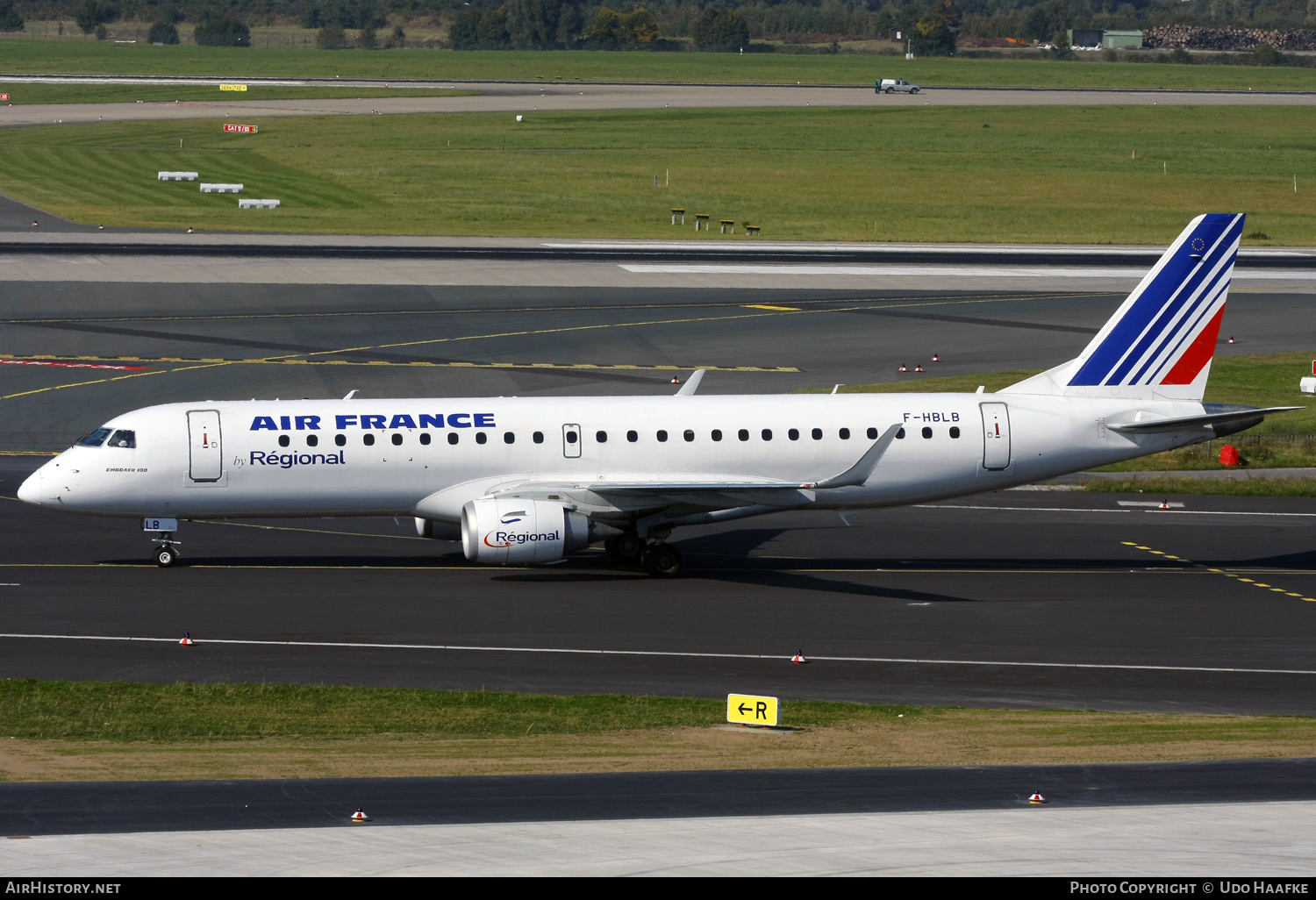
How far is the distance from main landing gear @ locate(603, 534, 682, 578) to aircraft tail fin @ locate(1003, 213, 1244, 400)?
9.39 metres

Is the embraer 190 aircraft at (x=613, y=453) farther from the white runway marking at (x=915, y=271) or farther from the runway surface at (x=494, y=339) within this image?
the white runway marking at (x=915, y=271)

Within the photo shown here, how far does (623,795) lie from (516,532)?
50.4 ft

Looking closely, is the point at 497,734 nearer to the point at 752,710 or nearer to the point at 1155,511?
the point at 752,710

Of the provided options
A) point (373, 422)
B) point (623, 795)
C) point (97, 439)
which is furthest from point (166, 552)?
point (623, 795)

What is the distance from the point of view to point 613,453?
3994 centimetres

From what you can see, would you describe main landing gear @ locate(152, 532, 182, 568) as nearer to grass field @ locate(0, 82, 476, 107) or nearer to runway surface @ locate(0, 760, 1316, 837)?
runway surface @ locate(0, 760, 1316, 837)

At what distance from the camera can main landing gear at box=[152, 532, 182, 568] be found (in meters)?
39.9

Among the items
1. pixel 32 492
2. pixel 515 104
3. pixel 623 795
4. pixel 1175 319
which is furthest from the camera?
pixel 515 104

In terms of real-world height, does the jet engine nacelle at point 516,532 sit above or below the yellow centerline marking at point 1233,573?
above

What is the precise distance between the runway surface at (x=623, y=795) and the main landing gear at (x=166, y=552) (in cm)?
1727

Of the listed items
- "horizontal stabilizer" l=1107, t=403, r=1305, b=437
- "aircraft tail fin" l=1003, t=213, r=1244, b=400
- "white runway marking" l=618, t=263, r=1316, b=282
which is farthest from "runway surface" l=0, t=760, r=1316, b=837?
"white runway marking" l=618, t=263, r=1316, b=282

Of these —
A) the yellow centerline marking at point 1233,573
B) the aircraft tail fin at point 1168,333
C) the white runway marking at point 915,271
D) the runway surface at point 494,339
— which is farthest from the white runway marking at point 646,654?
the white runway marking at point 915,271

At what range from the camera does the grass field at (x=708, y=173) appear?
360ft
